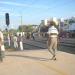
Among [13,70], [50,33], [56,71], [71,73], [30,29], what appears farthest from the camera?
[30,29]

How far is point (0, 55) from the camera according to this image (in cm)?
1366

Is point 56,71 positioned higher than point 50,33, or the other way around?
point 50,33

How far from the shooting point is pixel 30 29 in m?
162

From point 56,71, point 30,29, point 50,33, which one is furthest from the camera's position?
point 30,29

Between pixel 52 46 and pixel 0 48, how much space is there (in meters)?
2.26

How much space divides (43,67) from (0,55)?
9.95 feet

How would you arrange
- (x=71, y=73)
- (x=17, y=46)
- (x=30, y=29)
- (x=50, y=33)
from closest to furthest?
(x=71, y=73)
(x=50, y=33)
(x=17, y=46)
(x=30, y=29)

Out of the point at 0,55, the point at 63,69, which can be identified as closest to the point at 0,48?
the point at 0,55

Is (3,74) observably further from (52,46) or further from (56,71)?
(52,46)

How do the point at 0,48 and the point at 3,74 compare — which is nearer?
the point at 3,74

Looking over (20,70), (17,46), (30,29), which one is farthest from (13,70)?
(30,29)

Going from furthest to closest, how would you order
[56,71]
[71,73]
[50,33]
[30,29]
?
[30,29], [50,33], [56,71], [71,73]

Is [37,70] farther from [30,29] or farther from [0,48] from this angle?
[30,29]

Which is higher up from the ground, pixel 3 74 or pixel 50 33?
pixel 50 33
